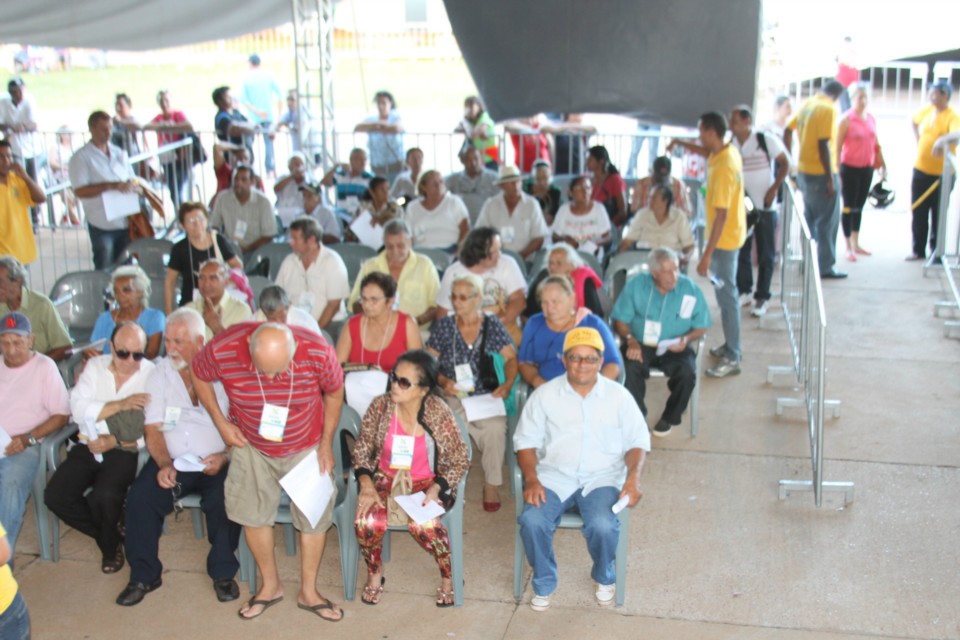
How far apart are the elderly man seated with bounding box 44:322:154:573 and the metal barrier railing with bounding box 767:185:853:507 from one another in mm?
3379

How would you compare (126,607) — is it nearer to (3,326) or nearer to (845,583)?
(3,326)

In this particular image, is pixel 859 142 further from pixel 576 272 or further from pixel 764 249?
pixel 576 272

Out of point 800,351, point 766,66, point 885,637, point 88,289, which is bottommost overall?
point 885,637

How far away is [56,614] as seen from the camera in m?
4.93

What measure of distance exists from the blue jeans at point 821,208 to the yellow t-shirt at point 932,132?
1.01 meters

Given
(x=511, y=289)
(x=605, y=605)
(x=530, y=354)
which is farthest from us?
(x=511, y=289)

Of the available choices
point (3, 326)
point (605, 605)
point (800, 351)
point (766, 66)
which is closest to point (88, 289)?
point (3, 326)

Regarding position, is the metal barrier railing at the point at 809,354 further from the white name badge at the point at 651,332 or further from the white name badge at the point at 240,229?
the white name badge at the point at 240,229

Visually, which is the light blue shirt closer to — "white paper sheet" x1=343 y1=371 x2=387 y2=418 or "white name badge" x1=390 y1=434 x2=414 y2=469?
"white name badge" x1=390 y1=434 x2=414 y2=469

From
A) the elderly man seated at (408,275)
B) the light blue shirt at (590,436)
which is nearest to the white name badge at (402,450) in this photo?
the light blue shirt at (590,436)

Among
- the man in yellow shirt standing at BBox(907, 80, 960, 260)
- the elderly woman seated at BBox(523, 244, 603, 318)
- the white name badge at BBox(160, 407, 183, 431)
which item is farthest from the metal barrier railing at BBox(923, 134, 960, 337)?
the white name badge at BBox(160, 407, 183, 431)

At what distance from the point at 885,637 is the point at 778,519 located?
109 centimetres

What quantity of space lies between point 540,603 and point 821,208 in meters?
5.92

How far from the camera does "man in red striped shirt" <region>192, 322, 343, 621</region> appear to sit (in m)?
4.75
